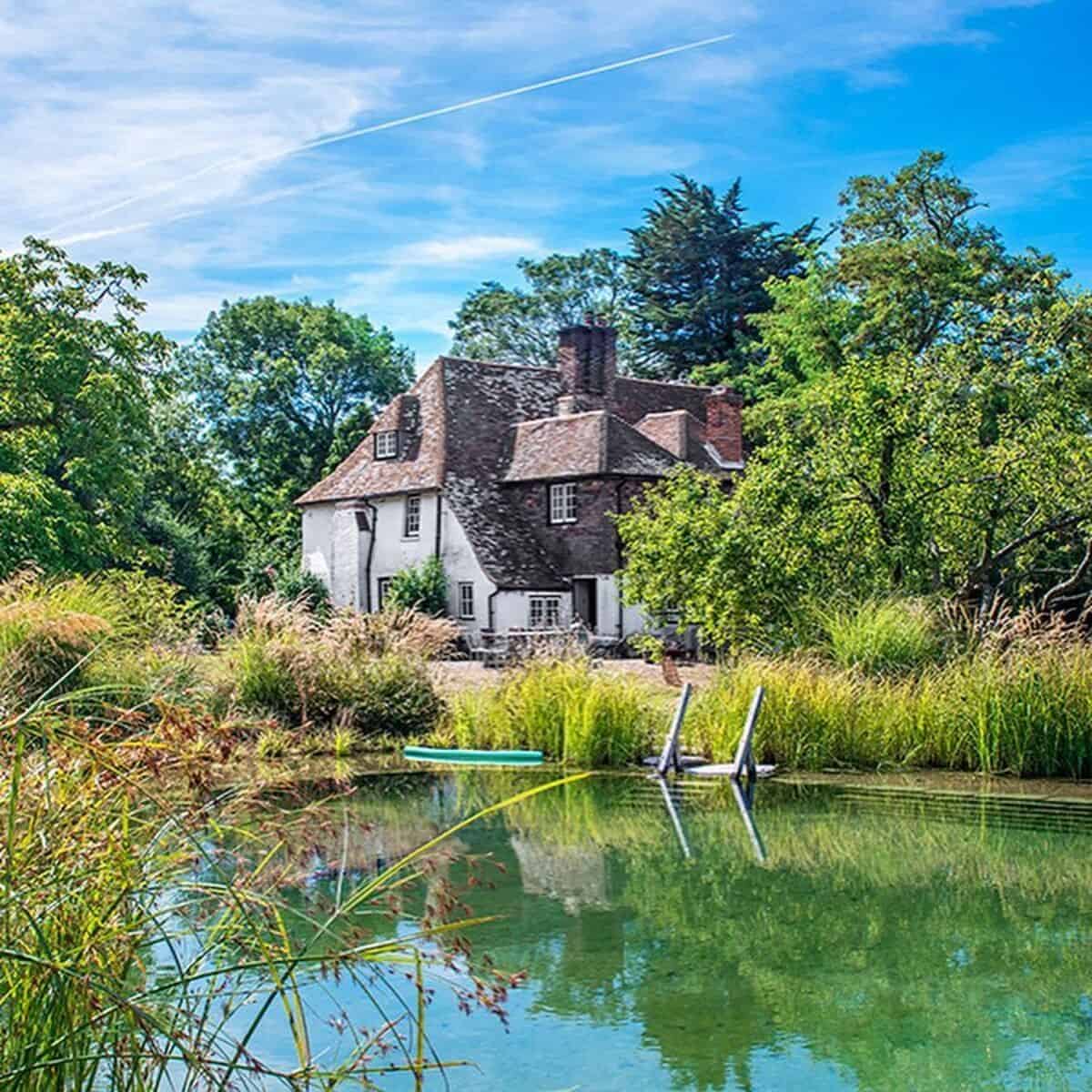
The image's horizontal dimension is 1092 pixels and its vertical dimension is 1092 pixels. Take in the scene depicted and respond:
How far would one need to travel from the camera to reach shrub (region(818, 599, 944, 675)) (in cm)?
1762

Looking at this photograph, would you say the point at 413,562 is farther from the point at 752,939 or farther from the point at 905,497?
the point at 752,939

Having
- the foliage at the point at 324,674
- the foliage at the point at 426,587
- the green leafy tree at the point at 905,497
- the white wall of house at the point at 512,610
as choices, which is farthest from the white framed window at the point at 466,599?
the foliage at the point at 324,674

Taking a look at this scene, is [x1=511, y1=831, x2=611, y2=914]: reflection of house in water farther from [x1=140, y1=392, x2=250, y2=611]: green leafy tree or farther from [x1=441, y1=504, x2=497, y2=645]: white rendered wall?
[x1=140, y1=392, x2=250, y2=611]: green leafy tree

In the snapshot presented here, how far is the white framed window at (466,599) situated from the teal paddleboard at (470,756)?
15.6m

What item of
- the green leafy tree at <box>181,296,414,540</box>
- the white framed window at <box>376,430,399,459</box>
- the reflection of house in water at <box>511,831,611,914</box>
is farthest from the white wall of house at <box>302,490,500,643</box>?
the reflection of house in water at <box>511,831,611,914</box>

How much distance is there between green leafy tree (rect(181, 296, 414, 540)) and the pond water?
37.6 meters

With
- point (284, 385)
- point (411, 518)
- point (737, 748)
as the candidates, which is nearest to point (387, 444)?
point (411, 518)

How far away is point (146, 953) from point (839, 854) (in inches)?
292

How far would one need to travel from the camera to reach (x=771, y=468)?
19828 millimetres

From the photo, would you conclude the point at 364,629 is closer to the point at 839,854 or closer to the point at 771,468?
the point at 771,468

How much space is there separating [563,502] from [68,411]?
11.3 m

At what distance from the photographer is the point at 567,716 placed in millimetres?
17766

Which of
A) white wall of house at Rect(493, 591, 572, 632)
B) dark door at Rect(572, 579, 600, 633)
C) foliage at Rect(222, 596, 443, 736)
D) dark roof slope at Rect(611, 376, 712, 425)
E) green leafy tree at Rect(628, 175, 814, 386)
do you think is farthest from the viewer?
green leafy tree at Rect(628, 175, 814, 386)

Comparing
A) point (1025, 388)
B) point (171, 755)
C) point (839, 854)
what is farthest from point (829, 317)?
point (171, 755)
